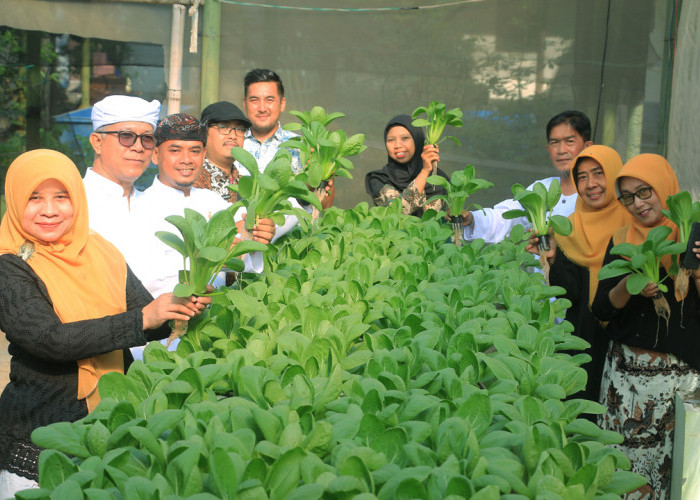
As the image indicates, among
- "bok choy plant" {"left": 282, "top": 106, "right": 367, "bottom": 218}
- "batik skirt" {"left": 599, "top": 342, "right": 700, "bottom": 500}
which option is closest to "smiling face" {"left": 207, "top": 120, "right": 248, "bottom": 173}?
"bok choy plant" {"left": 282, "top": 106, "right": 367, "bottom": 218}

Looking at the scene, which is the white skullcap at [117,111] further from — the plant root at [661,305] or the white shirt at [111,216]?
the plant root at [661,305]

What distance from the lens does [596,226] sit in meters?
3.86

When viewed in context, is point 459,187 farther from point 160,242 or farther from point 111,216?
point 111,216

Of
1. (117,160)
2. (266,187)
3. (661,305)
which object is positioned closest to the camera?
(266,187)

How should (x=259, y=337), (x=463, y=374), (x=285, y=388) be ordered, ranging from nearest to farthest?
(x=285, y=388) < (x=463, y=374) < (x=259, y=337)

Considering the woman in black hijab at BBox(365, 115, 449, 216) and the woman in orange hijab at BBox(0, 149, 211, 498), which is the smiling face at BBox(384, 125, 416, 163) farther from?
the woman in orange hijab at BBox(0, 149, 211, 498)

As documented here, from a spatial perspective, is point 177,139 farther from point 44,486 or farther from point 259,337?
point 44,486

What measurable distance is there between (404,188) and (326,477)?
3.98 meters

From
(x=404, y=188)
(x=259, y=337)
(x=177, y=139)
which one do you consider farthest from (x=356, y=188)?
(x=259, y=337)

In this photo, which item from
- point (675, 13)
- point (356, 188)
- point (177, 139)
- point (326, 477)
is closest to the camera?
point (326, 477)

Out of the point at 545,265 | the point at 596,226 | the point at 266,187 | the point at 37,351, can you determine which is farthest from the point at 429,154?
the point at 37,351

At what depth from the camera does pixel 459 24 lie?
7.08 meters

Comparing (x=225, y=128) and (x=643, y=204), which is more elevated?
(x=225, y=128)

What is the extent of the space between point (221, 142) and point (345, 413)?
3058 millimetres
